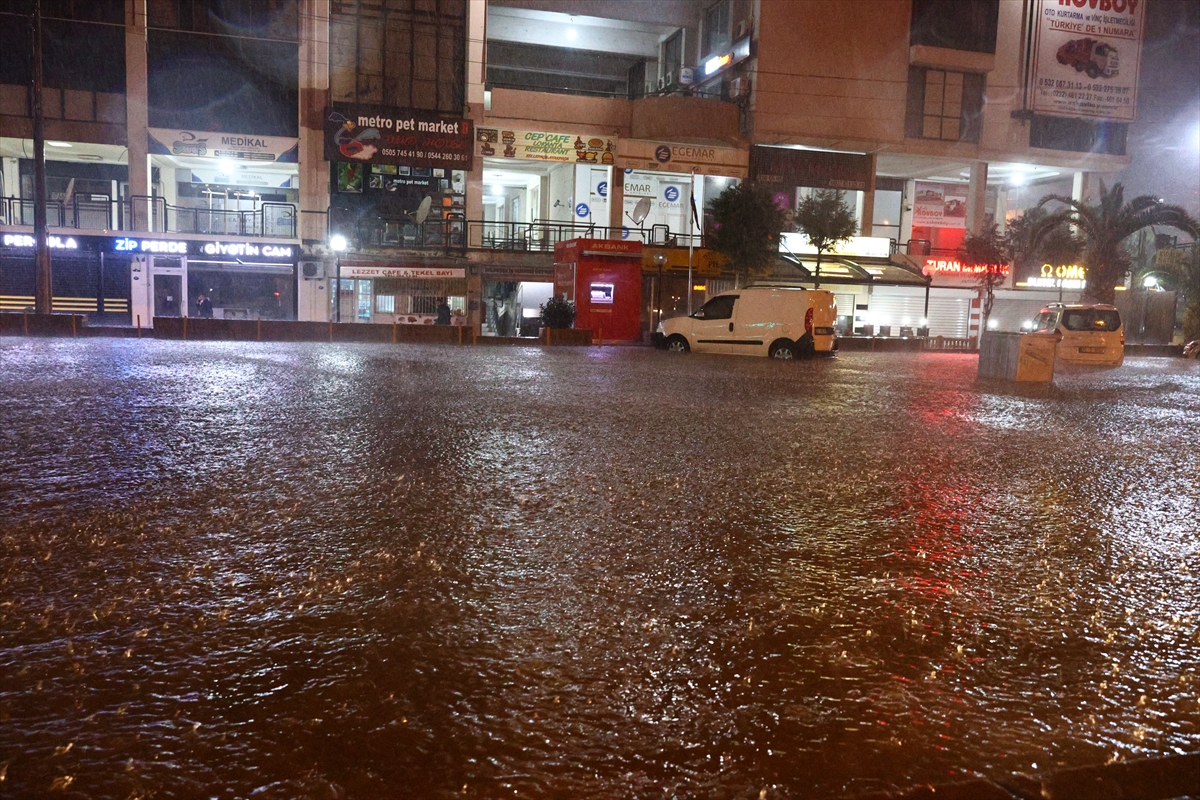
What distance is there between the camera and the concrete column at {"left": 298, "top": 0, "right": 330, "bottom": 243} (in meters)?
35.5

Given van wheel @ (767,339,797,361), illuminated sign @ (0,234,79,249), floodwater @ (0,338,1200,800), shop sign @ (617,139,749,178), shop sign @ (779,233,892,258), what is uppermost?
shop sign @ (617,139,749,178)

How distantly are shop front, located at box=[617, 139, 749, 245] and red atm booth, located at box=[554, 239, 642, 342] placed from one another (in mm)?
6042

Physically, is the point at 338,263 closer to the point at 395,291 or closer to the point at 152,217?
the point at 395,291

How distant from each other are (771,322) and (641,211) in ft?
57.6

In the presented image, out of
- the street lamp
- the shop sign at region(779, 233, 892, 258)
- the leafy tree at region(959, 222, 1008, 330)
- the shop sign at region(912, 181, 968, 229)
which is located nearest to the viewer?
the street lamp

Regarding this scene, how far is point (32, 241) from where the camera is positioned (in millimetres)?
32344

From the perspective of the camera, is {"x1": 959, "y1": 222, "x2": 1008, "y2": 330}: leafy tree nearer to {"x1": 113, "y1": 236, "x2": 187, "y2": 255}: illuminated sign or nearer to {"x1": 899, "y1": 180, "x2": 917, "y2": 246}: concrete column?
{"x1": 899, "y1": 180, "x2": 917, "y2": 246}: concrete column

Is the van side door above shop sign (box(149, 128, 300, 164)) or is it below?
below

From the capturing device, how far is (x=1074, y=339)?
24.4 m

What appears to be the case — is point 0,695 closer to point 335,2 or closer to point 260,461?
point 260,461

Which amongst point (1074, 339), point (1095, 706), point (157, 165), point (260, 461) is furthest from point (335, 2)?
point (1095, 706)

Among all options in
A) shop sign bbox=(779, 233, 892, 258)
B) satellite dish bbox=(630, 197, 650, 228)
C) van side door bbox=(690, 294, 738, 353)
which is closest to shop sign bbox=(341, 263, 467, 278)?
satellite dish bbox=(630, 197, 650, 228)

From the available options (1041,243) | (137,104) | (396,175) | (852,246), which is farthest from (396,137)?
(1041,243)

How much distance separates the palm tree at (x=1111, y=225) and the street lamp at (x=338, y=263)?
2650 centimetres
